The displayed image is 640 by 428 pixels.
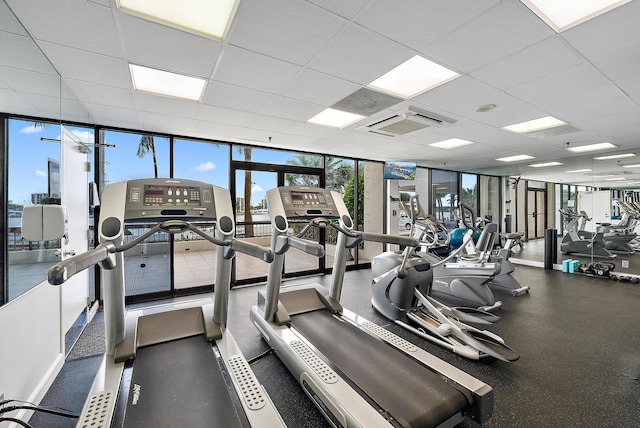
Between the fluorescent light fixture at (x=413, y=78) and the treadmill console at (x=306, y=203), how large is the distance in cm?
117

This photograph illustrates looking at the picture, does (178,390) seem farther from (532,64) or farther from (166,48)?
(532,64)

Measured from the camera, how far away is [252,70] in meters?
2.43

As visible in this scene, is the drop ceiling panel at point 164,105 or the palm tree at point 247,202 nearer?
the drop ceiling panel at point 164,105

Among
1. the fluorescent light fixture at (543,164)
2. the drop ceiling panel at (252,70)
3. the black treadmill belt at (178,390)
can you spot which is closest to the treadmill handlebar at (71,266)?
the black treadmill belt at (178,390)

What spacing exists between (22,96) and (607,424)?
459cm

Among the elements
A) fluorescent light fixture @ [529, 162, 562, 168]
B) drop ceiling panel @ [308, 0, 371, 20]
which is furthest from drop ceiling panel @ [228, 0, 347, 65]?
fluorescent light fixture @ [529, 162, 562, 168]

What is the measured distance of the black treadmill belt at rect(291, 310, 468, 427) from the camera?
1617mm

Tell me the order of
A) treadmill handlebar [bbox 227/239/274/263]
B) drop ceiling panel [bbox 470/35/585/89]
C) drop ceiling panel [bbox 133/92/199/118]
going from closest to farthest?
treadmill handlebar [bbox 227/239/274/263], drop ceiling panel [bbox 470/35/585/89], drop ceiling panel [bbox 133/92/199/118]

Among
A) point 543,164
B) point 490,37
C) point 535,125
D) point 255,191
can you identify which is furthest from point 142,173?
point 543,164

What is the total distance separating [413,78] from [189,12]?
191 cm

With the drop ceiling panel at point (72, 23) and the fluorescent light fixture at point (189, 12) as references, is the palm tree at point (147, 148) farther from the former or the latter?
the fluorescent light fixture at point (189, 12)

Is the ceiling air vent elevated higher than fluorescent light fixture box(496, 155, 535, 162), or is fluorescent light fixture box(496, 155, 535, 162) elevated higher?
fluorescent light fixture box(496, 155, 535, 162)

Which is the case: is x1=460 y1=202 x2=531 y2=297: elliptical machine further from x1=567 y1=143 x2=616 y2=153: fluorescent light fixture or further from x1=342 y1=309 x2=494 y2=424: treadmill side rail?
x1=342 y1=309 x2=494 y2=424: treadmill side rail

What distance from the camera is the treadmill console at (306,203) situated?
103 inches
